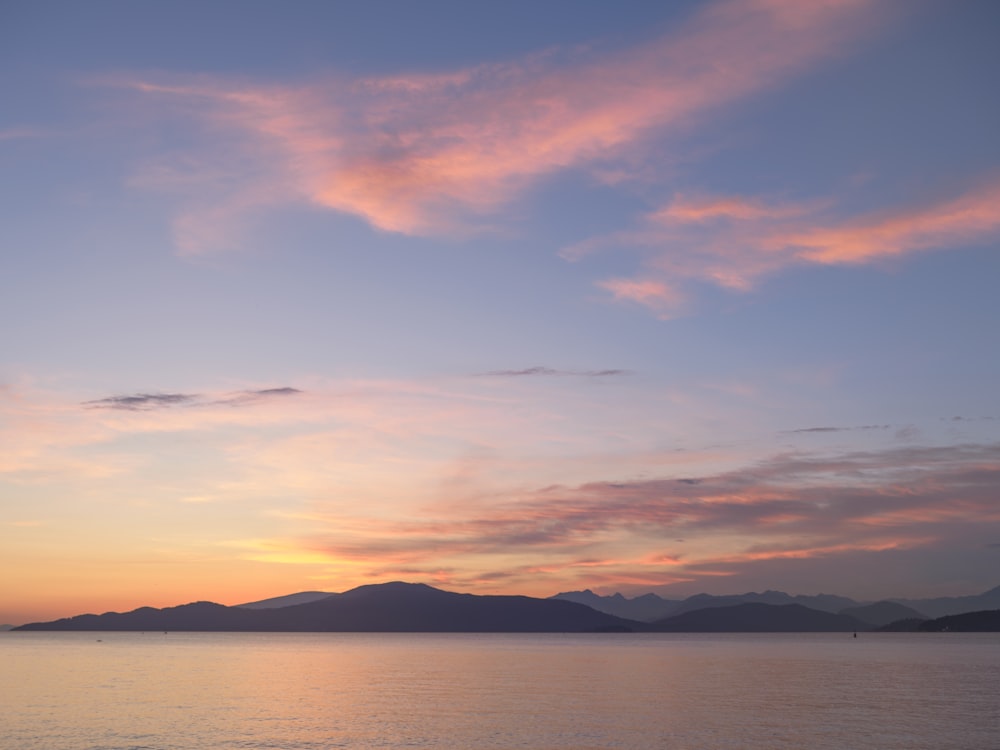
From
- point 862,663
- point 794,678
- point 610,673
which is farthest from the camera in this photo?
point 862,663

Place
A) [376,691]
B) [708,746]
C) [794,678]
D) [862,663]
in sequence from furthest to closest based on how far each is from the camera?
[862,663], [794,678], [376,691], [708,746]

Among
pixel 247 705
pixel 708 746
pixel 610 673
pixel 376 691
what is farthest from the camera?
pixel 610 673

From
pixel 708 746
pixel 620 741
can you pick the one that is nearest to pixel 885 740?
pixel 708 746

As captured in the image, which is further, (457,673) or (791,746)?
(457,673)

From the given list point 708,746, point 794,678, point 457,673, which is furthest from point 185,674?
point 708,746

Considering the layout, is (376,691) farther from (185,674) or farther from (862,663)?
(862,663)

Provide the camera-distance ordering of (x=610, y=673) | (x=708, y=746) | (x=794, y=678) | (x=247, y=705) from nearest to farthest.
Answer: (x=708, y=746) → (x=247, y=705) → (x=794, y=678) → (x=610, y=673)

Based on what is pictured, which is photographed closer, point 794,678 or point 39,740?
point 39,740

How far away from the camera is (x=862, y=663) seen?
16662cm

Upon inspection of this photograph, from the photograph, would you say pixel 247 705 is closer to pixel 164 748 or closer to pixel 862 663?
pixel 164 748

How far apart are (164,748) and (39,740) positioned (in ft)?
34.8

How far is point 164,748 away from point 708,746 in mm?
36460

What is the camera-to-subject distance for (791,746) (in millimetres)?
59625

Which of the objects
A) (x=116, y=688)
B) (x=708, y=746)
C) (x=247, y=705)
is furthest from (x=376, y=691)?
(x=708, y=746)
